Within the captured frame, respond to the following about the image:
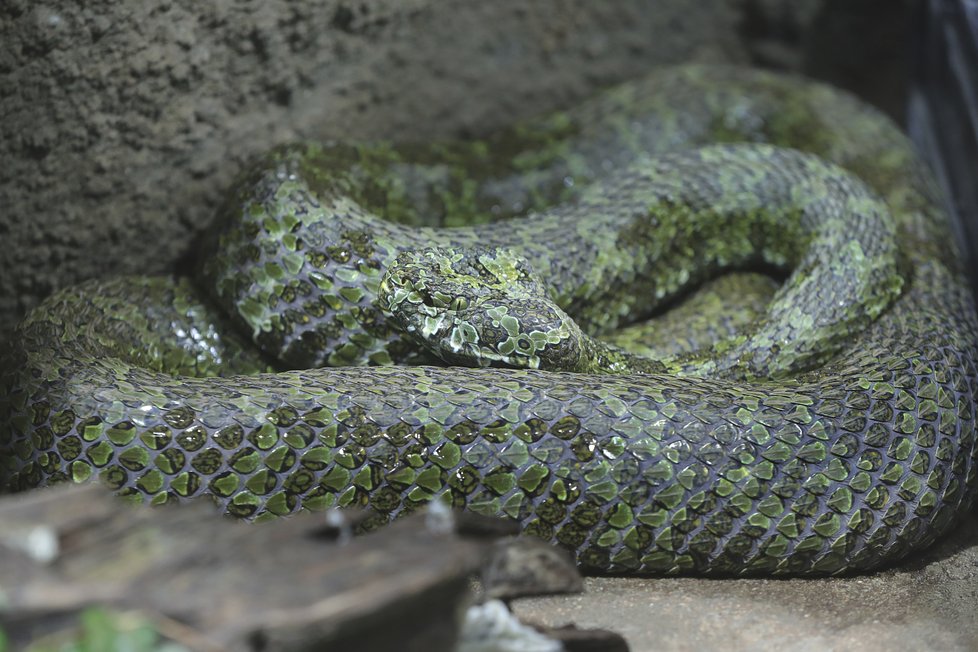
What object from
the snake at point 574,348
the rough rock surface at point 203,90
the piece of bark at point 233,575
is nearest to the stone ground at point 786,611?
the snake at point 574,348

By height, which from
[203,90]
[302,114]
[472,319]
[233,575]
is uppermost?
[203,90]

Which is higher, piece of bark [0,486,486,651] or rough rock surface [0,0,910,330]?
rough rock surface [0,0,910,330]

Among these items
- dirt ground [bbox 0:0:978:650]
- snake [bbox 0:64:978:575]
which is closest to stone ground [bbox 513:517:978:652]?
dirt ground [bbox 0:0:978:650]

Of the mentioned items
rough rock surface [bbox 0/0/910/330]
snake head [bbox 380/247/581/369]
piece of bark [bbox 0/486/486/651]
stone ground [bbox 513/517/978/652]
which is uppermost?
rough rock surface [bbox 0/0/910/330]

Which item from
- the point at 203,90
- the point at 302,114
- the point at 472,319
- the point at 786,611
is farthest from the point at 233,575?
the point at 302,114

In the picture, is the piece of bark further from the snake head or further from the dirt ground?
the snake head

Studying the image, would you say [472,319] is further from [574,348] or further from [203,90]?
[203,90]
